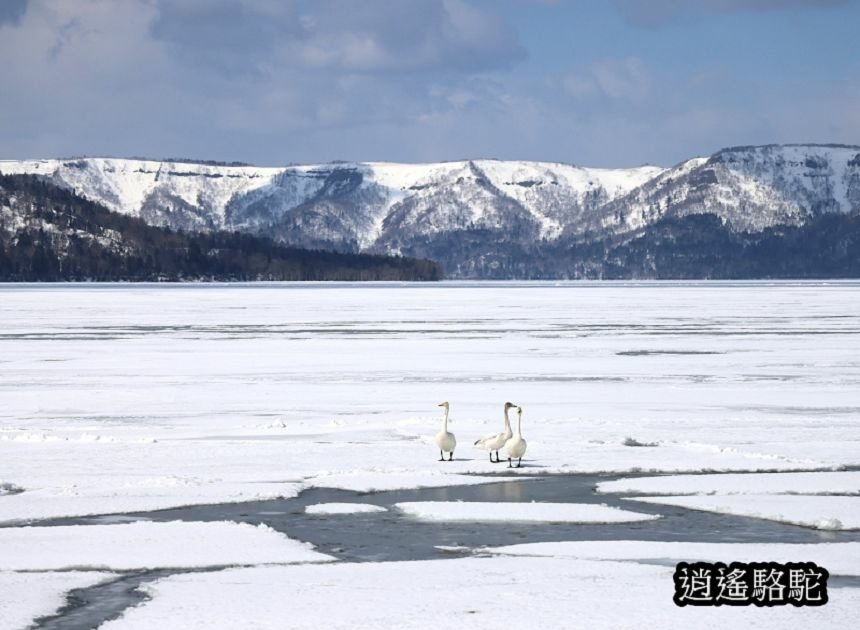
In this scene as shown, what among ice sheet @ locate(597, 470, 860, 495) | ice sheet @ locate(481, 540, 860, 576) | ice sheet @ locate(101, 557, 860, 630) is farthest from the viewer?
ice sheet @ locate(597, 470, 860, 495)

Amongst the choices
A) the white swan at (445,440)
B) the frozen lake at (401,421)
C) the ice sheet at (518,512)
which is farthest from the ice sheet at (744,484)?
the white swan at (445,440)

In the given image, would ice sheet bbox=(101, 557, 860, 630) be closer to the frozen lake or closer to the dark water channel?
the frozen lake

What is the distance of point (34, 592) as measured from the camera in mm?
11430

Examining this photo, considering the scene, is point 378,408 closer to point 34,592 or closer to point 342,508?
point 342,508

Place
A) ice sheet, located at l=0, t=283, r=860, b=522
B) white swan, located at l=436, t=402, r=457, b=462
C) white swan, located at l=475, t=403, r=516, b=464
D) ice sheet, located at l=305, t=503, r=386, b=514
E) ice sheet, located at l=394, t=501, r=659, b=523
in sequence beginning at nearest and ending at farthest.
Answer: ice sheet, located at l=394, t=501, r=659, b=523, ice sheet, located at l=305, t=503, r=386, b=514, ice sheet, located at l=0, t=283, r=860, b=522, white swan, located at l=475, t=403, r=516, b=464, white swan, located at l=436, t=402, r=457, b=462

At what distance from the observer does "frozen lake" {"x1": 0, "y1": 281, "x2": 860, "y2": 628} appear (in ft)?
54.3

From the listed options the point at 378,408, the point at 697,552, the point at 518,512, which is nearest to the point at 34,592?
the point at 518,512

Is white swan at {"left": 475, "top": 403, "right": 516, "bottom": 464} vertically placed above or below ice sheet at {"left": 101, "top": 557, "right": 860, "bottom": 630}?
above

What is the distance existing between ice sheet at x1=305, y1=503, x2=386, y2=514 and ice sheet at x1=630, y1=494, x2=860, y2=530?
3317 mm

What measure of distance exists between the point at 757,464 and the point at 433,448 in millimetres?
5081

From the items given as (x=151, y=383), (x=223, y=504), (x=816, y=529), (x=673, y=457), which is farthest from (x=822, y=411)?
(x=151, y=383)

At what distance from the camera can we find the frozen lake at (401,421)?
16547 mm
